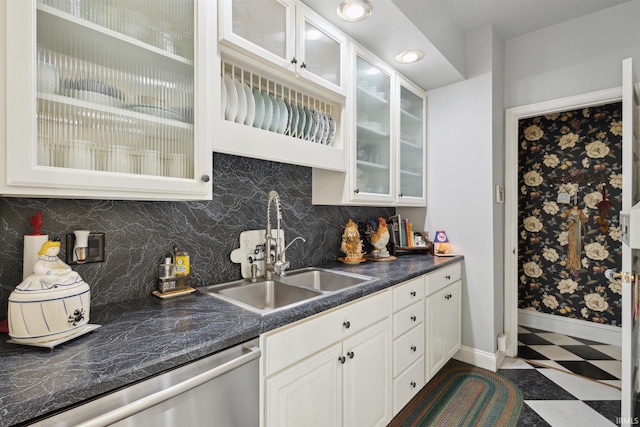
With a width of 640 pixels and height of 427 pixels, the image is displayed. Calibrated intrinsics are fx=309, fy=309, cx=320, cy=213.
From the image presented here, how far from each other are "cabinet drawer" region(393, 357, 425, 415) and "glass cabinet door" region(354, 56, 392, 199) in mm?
1085

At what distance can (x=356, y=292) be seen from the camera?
1.40 metres

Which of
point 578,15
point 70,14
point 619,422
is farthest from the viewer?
point 578,15

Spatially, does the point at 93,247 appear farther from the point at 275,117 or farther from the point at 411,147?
the point at 411,147

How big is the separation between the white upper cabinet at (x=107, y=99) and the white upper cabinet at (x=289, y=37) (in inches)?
5.8

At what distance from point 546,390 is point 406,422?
112 cm

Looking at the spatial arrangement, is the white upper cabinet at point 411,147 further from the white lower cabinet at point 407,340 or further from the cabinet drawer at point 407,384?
the cabinet drawer at point 407,384

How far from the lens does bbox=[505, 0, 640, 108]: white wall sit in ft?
7.24

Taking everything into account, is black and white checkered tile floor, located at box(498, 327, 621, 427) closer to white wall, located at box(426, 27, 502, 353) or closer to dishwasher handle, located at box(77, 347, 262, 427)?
white wall, located at box(426, 27, 502, 353)

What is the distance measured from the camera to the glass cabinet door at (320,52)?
5.15 feet

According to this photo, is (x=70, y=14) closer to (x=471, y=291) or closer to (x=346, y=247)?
(x=346, y=247)

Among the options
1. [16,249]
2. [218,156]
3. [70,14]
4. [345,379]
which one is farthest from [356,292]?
[70,14]

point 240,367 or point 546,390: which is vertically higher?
point 240,367

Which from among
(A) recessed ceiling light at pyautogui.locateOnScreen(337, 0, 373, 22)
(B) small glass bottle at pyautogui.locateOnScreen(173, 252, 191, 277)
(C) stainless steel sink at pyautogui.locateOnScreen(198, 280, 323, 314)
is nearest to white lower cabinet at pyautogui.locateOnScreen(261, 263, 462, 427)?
(C) stainless steel sink at pyautogui.locateOnScreen(198, 280, 323, 314)

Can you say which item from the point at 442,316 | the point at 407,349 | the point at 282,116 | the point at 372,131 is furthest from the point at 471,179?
the point at 282,116
